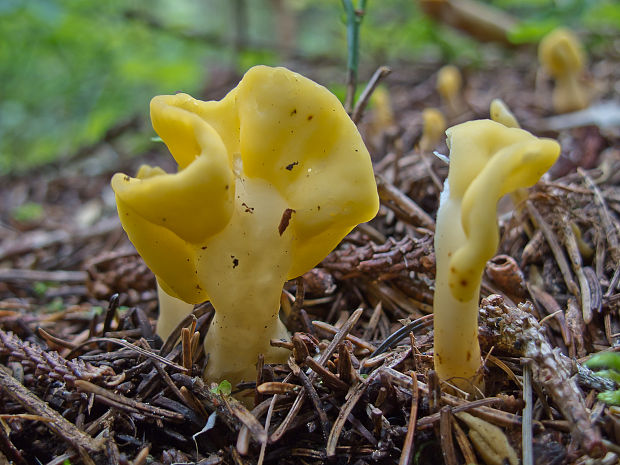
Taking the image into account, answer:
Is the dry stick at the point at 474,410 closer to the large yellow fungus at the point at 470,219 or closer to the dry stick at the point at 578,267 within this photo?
the large yellow fungus at the point at 470,219

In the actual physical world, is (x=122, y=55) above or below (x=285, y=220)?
below

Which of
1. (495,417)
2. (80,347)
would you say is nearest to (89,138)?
(80,347)

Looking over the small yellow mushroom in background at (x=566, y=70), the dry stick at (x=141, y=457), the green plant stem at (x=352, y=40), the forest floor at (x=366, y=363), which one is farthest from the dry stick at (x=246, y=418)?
the small yellow mushroom in background at (x=566, y=70)

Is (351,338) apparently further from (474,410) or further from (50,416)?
(50,416)

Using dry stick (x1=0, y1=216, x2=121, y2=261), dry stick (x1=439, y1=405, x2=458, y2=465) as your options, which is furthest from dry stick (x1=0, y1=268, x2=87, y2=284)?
dry stick (x1=439, y1=405, x2=458, y2=465)

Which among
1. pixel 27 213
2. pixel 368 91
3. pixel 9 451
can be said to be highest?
pixel 368 91

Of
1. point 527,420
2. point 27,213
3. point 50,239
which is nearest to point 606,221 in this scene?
point 527,420
